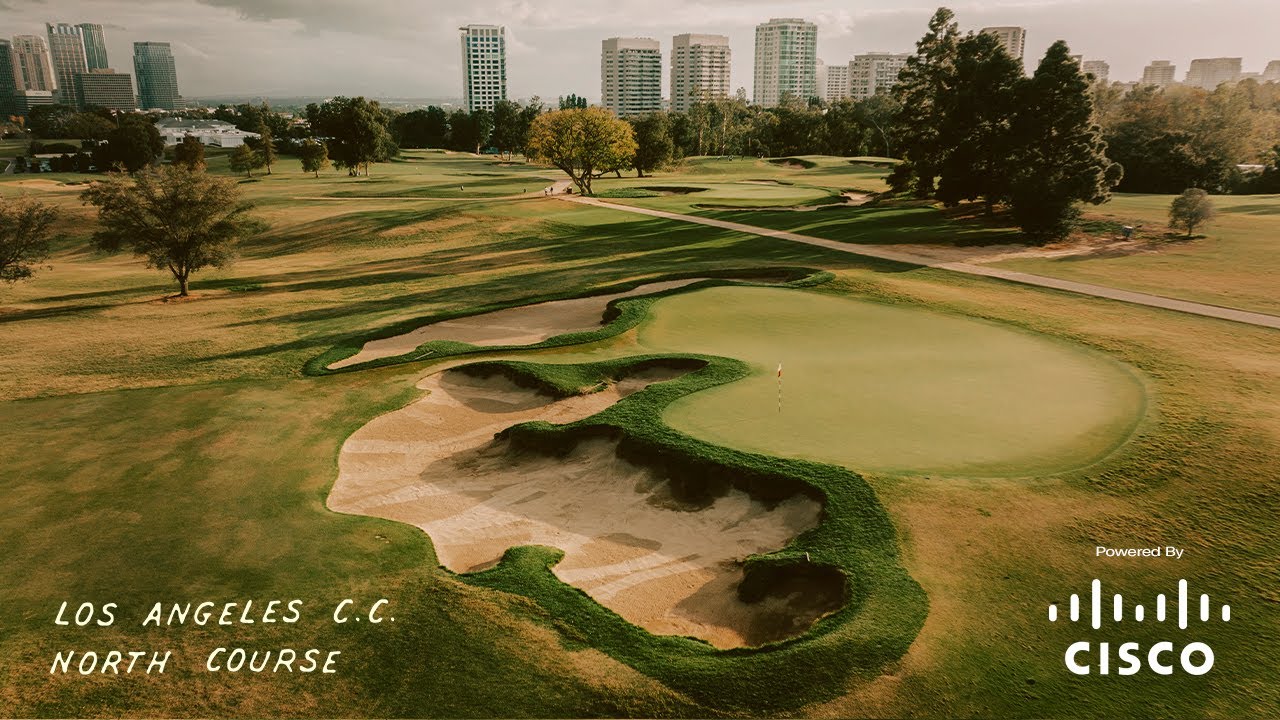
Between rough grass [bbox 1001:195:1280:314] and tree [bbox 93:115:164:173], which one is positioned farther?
tree [bbox 93:115:164:173]

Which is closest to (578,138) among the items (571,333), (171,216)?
(171,216)

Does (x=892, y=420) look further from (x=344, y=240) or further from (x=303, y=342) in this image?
(x=344, y=240)

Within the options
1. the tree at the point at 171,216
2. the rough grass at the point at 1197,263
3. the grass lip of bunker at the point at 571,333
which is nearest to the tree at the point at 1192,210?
the rough grass at the point at 1197,263

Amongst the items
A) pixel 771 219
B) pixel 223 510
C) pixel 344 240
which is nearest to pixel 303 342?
pixel 223 510

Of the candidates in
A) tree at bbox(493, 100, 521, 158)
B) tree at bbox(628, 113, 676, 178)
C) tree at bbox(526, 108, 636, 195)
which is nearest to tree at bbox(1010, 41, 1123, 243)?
tree at bbox(526, 108, 636, 195)

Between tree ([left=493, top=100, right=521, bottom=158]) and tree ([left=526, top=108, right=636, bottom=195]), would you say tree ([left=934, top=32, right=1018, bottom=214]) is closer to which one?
tree ([left=526, top=108, right=636, bottom=195])

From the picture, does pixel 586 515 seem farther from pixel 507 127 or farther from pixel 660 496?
pixel 507 127
